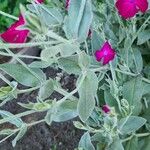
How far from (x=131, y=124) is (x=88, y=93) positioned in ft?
0.80

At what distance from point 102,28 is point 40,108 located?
0.47m

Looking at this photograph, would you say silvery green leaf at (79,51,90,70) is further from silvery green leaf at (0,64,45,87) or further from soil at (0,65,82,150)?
soil at (0,65,82,150)

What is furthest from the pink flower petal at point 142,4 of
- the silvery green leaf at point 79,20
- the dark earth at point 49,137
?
the dark earth at point 49,137

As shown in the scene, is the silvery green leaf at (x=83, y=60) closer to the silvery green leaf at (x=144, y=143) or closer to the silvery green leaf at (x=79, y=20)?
the silvery green leaf at (x=79, y=20)

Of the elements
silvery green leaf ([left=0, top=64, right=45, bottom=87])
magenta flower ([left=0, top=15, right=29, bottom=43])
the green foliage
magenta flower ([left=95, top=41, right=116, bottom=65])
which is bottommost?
the green foliage

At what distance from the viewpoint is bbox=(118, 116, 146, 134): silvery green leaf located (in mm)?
1388

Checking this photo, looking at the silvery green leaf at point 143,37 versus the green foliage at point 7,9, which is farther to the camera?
the green foliage at point 7,9

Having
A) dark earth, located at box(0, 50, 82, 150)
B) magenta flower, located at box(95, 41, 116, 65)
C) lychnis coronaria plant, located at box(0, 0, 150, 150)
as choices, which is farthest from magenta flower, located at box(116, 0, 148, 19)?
dark earth, located at box(0, 50, 82, 150)

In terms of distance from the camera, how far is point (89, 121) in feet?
4.98

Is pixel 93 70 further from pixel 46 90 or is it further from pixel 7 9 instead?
pixel 7 9

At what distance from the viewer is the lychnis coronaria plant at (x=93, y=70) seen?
118cm

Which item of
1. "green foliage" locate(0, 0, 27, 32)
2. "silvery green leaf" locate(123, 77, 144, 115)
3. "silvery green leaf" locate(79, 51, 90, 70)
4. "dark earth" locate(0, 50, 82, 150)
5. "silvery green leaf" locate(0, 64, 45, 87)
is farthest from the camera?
"green foliage" locate(0, 0, 27, 32)

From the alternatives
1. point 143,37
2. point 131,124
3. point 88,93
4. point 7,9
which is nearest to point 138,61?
point 143,37

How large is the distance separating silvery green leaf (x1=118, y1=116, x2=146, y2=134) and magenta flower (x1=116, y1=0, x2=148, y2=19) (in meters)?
0.29
